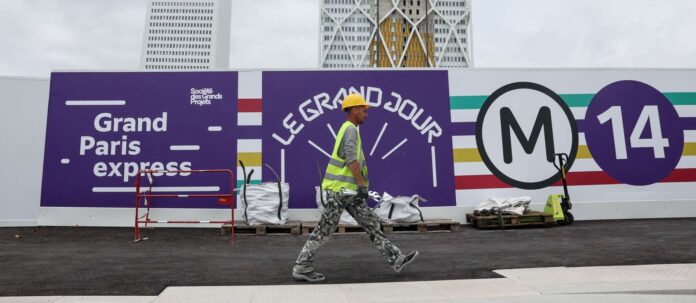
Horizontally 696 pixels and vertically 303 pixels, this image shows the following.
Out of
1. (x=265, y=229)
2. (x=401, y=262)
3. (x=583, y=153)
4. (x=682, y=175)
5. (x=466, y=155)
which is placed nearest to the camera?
(x=401, y=262)

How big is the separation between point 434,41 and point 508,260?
96711 mm

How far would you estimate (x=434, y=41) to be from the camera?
95.8 metres

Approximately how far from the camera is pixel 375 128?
8648 millimetres

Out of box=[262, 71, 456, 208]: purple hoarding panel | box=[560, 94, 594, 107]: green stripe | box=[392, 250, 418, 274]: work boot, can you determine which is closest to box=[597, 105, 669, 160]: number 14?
box=[560, 94, 594, 107]: green stripe

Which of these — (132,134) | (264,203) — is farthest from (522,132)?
(132,134)

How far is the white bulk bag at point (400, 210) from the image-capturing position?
7.57 m

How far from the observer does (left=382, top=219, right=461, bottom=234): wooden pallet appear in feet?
24.4

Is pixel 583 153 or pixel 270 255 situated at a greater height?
pixel 583 153

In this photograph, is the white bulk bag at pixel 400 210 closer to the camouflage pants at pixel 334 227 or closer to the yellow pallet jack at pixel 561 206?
the yellow pallet jack at pixel 561 206

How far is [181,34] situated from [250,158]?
6726 inches

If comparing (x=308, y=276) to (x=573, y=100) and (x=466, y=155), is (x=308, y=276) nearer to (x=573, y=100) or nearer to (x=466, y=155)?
(x=466, y=155)

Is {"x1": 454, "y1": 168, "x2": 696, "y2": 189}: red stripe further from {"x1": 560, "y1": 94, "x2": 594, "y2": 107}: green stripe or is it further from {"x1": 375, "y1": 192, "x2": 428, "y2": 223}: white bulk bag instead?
{"x1": 560, "y1": 94, "x2": 594, "y2": 107}: green stripe

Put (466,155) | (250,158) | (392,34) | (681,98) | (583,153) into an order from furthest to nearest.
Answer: (392,34) < (681,98) < (583,153) < (466,155) < (250,158)

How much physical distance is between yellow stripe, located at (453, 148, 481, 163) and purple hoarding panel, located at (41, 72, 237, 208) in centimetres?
467
